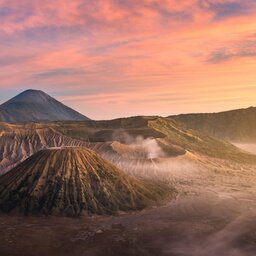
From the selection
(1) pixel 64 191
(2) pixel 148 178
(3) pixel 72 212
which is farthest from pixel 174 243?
(2) pixel 148 178

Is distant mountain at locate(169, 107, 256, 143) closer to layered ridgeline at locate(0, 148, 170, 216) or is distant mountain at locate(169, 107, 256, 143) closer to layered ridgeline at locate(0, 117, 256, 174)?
layered ridgeline at locate(0, 117, 256, 174)

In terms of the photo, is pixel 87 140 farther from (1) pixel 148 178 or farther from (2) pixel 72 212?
(2) pixel 72 212

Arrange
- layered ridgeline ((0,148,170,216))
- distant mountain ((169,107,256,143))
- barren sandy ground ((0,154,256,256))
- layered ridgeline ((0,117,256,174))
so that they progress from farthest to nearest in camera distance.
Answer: distant mountain ((169,107,256,143)) → layered ridgeline ((0,117,256,174)) → layered ridgeline ((0,148,170,216)) → barren sandy ground ((0,154,256,256))

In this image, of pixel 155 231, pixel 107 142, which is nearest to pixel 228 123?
pixel 107 142

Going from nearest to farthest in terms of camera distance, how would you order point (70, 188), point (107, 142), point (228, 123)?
point (70, 188)
point (107, 142)
point (228, 123)

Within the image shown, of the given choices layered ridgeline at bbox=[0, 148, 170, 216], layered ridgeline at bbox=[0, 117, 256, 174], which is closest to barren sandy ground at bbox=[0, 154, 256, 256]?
layered ridgeline at bbox=[0, 148, 170, 216]

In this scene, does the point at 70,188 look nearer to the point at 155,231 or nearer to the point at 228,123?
the point at 155,231
